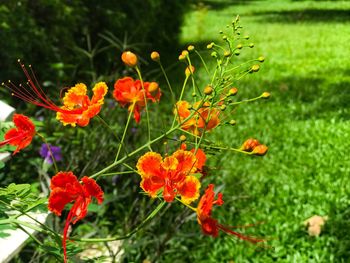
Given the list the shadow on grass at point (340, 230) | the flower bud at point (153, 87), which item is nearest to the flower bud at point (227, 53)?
the flower bud at point (153, 87)

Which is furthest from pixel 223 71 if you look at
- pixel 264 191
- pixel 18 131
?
pixel 264 191

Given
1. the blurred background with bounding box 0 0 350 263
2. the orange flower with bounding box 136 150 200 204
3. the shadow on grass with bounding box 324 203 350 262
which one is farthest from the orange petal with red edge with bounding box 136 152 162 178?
the shadow on grass with bounding box 324 203 350 262

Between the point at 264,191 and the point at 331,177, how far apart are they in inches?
19.1

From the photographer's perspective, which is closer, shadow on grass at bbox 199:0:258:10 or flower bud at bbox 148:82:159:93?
A: flower bud at bbox 148:82:159:93

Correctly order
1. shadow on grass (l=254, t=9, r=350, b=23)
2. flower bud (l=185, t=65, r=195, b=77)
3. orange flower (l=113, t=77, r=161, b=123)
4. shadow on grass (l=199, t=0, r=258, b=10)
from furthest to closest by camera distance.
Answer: shadow on grass (l=199, t=0, r=258, b=10) < shadow on grass (l=254, t=9, r=350, b=23) < orange flower (l=113, t=77, r=161, b=123) < flower bud (l=185, t=65, r=195, b=77)

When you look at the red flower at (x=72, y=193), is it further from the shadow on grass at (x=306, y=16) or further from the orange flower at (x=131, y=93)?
the shadow on grass at (x=306, y=16)

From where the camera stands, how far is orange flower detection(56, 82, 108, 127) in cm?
139

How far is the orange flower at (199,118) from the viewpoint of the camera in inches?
53.8

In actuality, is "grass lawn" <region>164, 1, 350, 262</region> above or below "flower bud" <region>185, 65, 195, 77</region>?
below

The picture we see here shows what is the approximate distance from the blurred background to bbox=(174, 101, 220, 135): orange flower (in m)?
0.34

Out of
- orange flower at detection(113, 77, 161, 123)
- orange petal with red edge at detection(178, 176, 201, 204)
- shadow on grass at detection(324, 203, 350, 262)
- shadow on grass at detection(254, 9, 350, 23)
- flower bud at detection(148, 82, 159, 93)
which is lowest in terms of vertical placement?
shadow on grass at detection(254, 9, 350, 23)

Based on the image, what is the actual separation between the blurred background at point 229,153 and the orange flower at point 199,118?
1.11ft

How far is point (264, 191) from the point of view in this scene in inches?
176

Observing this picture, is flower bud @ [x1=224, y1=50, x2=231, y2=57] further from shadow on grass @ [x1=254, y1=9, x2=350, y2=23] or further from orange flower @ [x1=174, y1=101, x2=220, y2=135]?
shadow on grass @ [x1=254, y1=9, x2=350, y2=23]
